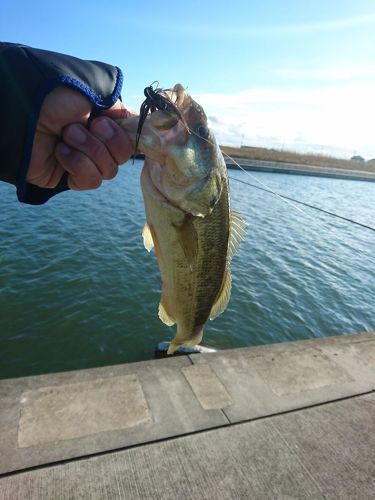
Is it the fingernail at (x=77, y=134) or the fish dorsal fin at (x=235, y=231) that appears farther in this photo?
the fish dorsal fin at (x=235, y=231)

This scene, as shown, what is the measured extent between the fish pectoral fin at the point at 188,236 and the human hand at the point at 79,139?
0.53 meters

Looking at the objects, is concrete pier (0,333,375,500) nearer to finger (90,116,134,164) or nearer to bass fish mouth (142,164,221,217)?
bass fish mouth (142,164,221,217)

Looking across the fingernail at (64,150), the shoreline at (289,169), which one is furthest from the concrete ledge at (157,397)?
the shoreline at (289,169)

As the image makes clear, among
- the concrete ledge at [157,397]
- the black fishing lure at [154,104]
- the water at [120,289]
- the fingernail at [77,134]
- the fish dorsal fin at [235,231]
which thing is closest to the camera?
the black fishing lure at [154,104]

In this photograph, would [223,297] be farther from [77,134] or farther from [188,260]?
[77,134]

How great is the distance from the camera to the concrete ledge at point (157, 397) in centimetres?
324

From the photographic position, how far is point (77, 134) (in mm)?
1925

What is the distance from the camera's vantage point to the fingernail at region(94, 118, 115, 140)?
75.9 inches

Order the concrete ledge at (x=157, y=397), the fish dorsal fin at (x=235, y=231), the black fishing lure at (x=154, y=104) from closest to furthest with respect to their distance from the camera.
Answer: the black fishing lure at (x=154, y=104) < the fish dorsal fin at (x=235, y=231) < the concrete ledge at (x=157, y=397)

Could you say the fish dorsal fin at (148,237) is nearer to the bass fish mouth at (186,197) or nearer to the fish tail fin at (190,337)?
the bass fish mouth at (186,197)

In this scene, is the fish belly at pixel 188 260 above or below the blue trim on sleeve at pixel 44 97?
below

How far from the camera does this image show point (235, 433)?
11.7 feet

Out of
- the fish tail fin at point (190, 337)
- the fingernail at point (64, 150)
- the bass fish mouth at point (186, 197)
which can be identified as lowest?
the fish tail fin at point (190, 337)

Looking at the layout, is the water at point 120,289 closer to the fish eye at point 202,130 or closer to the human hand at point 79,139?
the human hand at point 79,139
